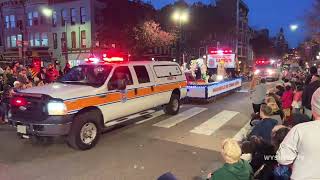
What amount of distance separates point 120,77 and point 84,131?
2.05 meters

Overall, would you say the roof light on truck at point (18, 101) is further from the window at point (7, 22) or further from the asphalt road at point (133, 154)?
the window at point (7, 22)

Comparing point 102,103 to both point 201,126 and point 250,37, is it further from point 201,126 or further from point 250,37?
point 250,37

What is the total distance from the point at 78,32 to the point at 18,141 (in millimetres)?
32136

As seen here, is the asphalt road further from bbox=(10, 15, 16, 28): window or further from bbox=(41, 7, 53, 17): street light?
bbox=(10, 15, 16, 28): window

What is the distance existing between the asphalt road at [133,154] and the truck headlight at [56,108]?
0.93 metres

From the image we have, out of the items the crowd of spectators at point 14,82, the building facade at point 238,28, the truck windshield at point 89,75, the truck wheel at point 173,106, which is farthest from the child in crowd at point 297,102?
the building facade at point 238,28

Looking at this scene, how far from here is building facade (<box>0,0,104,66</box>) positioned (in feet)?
127

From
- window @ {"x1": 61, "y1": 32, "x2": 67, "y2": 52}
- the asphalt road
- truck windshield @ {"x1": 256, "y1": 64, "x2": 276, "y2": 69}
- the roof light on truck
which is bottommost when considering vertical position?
the asphalt road

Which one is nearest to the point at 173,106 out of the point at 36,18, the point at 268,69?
the point at 268,69

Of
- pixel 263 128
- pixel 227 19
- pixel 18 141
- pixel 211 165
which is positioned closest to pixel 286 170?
pixel 263 128

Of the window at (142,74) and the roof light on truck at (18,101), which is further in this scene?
the window at (142,74)

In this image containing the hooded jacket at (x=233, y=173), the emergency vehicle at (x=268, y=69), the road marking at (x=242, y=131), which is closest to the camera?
the hooded jacket at (x=233, y=173)

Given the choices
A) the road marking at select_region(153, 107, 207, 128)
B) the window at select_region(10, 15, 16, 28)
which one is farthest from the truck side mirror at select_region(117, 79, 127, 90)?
the window at select_region(10, 15, 16, 28)

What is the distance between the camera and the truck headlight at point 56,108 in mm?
8039
